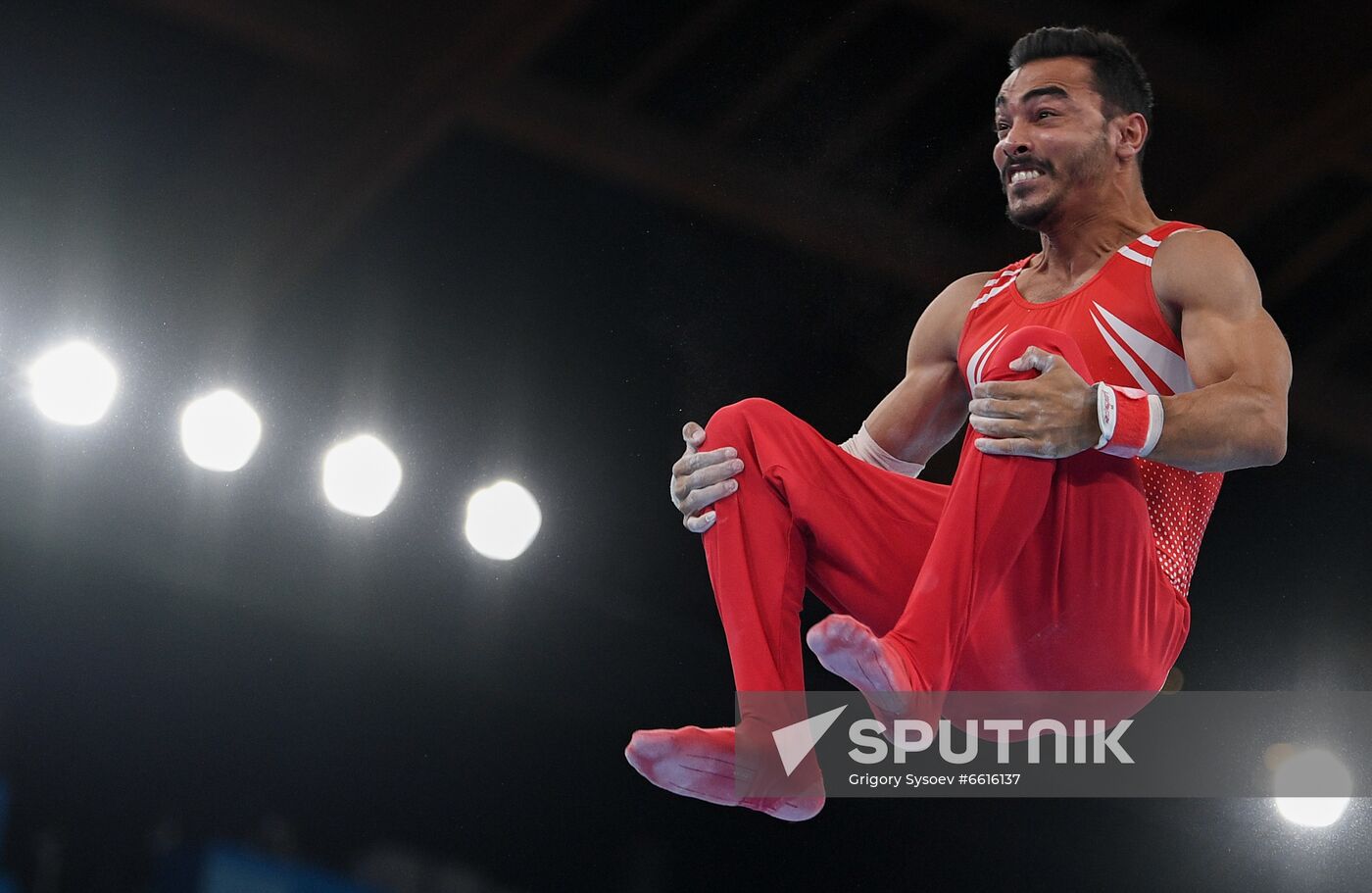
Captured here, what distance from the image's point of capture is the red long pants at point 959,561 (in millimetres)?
1969

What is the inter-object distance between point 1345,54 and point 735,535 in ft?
8.16

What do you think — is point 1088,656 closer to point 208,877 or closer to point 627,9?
point 627,9

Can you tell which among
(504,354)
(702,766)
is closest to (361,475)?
(504,354)

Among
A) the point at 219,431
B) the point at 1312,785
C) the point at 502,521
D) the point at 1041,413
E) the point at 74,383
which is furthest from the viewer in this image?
the point at 1312,785

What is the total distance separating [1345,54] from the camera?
144 inches

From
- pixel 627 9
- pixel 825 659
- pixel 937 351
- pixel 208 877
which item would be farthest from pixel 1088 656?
pixel 208 877

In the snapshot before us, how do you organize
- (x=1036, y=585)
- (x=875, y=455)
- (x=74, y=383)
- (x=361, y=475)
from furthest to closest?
(x=361, y=475) < (x=74, y=383) < (x=875, y=455) < (x=1036, y=585)

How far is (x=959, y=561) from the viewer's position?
1952 millimetres

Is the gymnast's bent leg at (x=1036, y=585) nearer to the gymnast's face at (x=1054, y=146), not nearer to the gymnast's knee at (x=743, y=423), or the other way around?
the gymnast's knee at (x=743, y=423)

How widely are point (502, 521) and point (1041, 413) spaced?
2.72 meters

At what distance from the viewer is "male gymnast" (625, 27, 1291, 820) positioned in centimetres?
197

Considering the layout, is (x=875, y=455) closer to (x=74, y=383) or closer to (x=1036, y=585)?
(x=1036, y=585)

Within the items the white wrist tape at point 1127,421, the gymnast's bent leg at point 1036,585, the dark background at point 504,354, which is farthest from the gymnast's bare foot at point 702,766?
the dark background at point 504,354

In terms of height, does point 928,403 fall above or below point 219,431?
below
